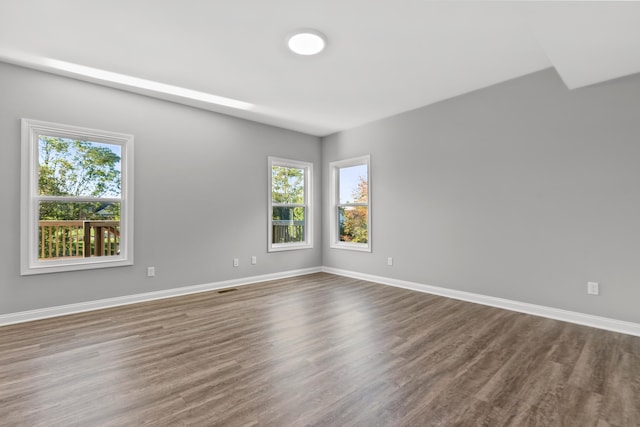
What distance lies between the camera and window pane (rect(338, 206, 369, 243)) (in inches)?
206

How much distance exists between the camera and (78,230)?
350 centimetres

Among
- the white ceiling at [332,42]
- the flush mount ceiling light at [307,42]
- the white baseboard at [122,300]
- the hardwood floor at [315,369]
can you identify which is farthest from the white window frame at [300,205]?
the flush mount ceiling light at [307,42]

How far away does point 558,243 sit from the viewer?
125 inches

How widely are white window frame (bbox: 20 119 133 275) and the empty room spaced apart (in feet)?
0.07

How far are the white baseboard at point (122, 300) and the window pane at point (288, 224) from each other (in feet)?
2.06

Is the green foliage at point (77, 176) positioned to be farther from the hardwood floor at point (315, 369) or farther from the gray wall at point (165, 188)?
the hardwood floor at point (315, 369)

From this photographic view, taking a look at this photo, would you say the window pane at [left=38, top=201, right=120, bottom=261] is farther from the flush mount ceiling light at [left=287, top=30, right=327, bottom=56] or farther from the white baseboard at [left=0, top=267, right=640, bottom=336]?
the flush mount ceiling light at [left=287, top=30, right=327, bottom=56]

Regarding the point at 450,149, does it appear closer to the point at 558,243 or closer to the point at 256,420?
the point at 558,243

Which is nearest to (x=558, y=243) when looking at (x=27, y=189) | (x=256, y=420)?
(x=256, y=420)

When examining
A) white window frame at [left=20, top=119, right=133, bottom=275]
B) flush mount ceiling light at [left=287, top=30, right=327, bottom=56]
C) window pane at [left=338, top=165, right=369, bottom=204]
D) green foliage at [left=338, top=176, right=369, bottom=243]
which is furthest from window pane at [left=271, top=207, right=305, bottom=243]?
flush mount ceiling light at [left=287, top=30, right=327, bottom=56]

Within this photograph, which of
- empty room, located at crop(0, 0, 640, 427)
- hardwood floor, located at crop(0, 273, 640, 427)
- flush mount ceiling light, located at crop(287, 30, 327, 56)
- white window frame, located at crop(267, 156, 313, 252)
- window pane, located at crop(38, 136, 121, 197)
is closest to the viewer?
hardwood floor, located at crop(0, 273, 640, 427)

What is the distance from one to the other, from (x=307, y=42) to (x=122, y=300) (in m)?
3.56

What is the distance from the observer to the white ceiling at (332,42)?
7.36 ft

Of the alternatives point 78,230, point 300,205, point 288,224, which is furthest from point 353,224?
point 78,230
